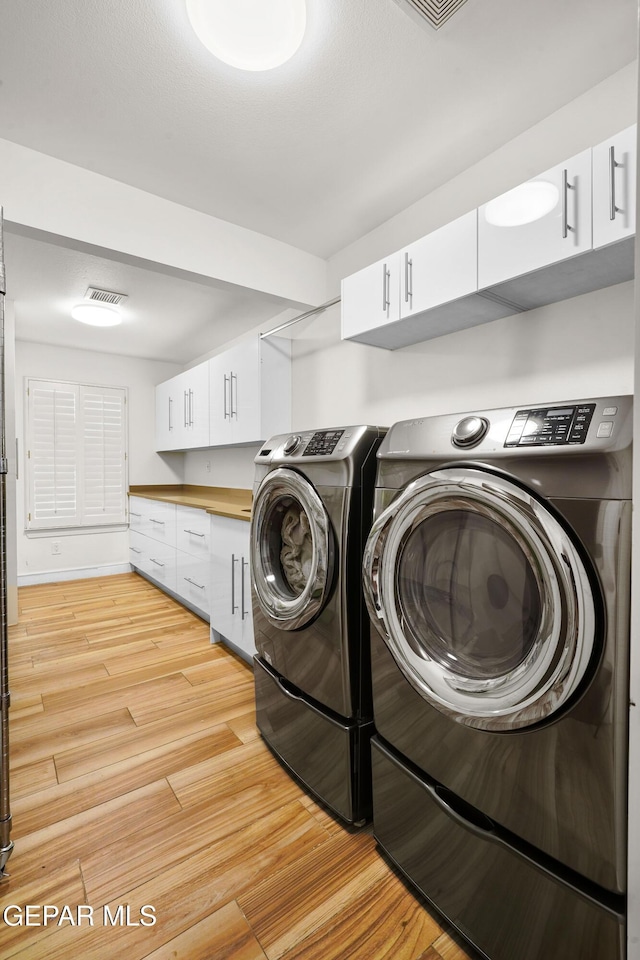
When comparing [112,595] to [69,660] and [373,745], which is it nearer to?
[69,660]

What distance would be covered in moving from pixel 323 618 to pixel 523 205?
1521 mm

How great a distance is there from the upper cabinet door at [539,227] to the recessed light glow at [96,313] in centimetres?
289

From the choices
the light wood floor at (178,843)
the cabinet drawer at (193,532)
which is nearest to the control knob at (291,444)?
the light wood floor at (178,843)

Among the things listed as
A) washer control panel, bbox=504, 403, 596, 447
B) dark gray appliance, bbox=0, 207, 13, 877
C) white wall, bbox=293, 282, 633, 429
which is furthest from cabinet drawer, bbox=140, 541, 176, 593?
washer control panel, bbox=504, 403, 596, 447

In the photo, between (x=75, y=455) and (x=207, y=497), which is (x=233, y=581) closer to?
(x=207, y=497)

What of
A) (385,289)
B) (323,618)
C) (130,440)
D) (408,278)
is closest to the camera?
(323,618)

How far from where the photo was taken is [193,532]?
339 cm

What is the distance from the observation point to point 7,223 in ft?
6.12

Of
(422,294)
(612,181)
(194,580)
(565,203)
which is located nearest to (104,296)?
(194,580)

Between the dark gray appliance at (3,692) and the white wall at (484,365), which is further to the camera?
the white wall at (484,365)

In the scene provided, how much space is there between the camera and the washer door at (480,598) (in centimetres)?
88

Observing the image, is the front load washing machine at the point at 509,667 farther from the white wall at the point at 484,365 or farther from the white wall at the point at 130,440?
the white wall at the point at 130,440

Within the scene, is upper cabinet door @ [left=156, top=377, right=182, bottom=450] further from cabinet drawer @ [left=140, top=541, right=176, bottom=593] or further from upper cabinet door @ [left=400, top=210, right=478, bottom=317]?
upper cabinet door @ [left=400, top=210, right=478, bottom=317]

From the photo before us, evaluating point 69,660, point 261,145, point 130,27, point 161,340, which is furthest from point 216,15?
point 161,340
